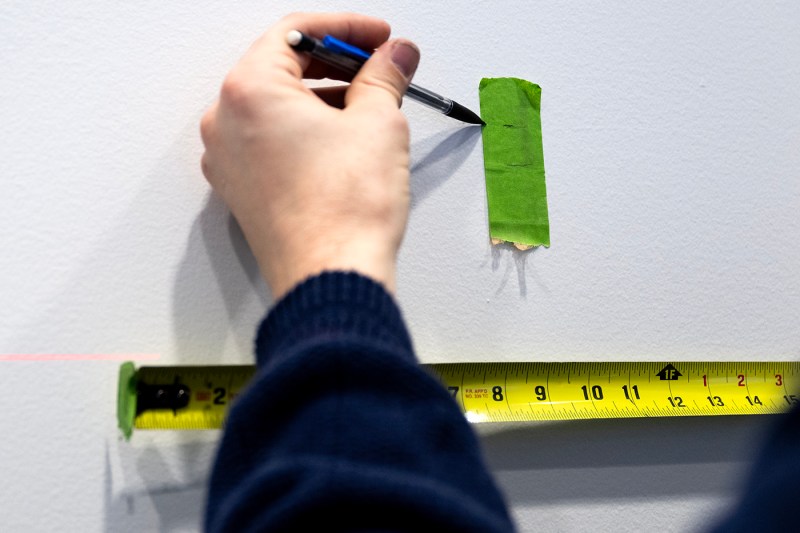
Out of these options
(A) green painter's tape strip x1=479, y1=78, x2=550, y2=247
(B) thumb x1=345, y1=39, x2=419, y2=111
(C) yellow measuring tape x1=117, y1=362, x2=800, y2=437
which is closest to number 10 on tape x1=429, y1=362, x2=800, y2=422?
(C) yellow measuring tape x1=117, y1=362, x2=800, y2=437

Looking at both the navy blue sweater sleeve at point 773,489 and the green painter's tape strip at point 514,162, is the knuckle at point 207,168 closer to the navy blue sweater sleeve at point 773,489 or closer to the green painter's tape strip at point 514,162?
the green painter's tape strip at point 514,162

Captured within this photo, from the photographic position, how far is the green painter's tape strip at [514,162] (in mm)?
778

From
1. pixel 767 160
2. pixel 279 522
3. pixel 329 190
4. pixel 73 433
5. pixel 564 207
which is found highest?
pixel 767 160

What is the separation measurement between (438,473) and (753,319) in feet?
2.02

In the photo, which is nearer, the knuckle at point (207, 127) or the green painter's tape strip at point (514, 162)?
the knuckle at point (207, 127)

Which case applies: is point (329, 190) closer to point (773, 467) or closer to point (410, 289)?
point (410, 289)

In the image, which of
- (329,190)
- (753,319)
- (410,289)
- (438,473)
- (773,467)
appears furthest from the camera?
(753,319)

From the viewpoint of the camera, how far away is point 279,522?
381 mm

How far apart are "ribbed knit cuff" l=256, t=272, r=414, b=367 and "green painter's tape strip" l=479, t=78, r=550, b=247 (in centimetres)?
31

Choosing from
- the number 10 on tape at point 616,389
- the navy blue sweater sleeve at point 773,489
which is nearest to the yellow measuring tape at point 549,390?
the number 10 on tape at point 616,389

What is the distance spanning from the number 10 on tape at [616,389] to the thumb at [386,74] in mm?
289

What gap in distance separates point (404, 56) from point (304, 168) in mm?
171

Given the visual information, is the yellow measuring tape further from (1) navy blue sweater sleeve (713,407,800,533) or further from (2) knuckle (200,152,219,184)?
(1) navy blue sweater sleeve (713,407,800,533)

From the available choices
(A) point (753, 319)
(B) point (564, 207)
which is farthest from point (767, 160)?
(B) point (564, 207)
